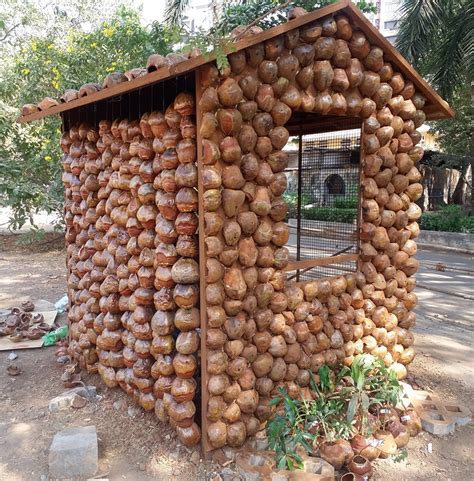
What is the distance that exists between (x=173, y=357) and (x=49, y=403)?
157cm

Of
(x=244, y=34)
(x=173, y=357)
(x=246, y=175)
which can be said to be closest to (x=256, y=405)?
(x=173, y=357)

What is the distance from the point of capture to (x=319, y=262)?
3.87 meters

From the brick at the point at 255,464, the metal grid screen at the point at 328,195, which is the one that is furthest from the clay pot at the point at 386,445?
the metal grid screen at the point at 328,195

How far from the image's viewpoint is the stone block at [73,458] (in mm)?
3098

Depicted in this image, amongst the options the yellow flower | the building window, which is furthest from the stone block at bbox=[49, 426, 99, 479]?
the yellow flower

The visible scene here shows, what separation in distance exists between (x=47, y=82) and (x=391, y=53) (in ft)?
30.1

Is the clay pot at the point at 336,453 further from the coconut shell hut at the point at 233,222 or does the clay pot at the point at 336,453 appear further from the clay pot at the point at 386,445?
the coconut shell hut at the point at 233,222

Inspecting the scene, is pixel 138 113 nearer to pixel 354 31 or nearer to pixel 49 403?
pixel 354 31

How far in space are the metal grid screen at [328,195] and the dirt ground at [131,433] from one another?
158cm

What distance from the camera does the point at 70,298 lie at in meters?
4.87

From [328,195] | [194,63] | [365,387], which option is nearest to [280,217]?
[194,63]

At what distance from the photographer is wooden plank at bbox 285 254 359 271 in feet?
12.0

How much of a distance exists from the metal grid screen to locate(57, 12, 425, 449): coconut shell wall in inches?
16.9

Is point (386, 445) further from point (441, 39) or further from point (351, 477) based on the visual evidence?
point (441, 39)
